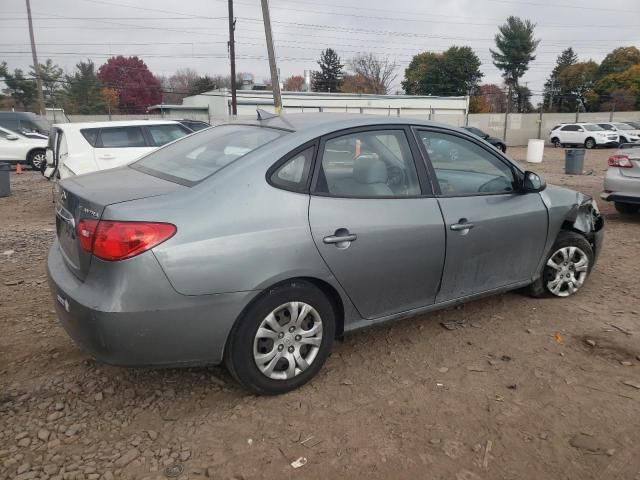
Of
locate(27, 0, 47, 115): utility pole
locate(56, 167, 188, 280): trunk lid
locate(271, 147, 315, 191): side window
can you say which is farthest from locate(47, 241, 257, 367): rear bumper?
locate(27, 0, 47, 115): utility pole

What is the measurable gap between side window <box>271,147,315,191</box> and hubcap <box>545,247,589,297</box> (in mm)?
2441

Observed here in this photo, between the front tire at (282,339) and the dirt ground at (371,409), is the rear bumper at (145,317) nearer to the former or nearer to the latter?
the front tire at (282,339)

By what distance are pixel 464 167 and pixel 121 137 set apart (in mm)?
7324

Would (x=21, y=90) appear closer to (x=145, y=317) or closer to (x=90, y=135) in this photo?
(x=90, y=135)

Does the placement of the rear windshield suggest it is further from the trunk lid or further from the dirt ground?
the dirt ground

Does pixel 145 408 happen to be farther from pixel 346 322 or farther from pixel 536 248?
pixel 536 248

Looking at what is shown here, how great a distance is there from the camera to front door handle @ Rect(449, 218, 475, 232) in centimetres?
339

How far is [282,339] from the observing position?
112 inches

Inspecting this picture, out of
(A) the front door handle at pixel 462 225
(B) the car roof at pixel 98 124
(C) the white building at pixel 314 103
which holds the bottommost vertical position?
(A) the front door handle at pixel 462 225

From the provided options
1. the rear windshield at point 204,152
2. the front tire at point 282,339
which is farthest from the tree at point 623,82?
the front tire at point 282,339

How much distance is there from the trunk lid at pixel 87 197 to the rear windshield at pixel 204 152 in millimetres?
132

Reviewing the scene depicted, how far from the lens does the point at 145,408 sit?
284 cm

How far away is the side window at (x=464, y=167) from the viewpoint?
3.49m

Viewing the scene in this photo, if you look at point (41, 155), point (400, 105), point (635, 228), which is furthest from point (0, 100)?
point (635, 228)
